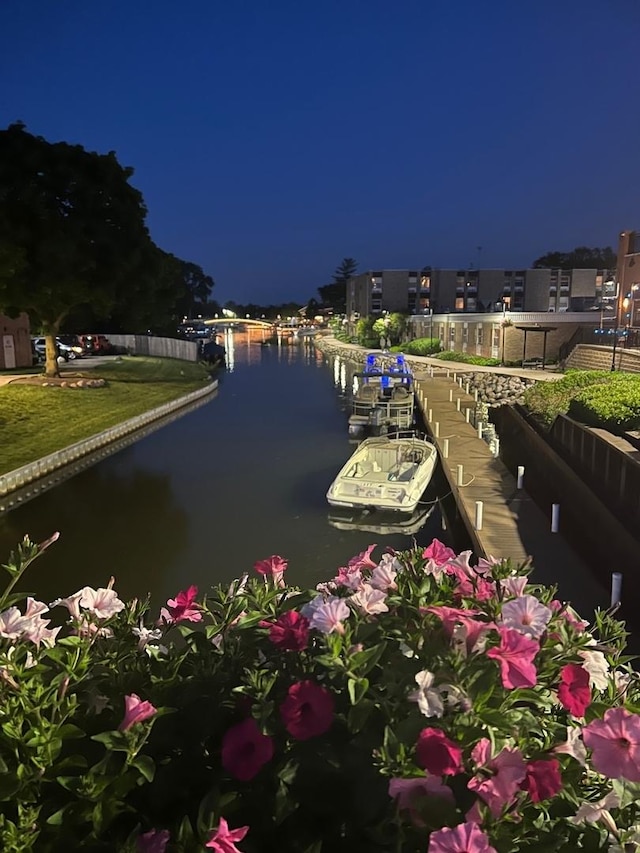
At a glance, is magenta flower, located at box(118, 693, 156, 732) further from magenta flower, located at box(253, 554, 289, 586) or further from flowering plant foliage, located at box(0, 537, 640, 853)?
magenta flower, located at box(253, 554, 289, 586)

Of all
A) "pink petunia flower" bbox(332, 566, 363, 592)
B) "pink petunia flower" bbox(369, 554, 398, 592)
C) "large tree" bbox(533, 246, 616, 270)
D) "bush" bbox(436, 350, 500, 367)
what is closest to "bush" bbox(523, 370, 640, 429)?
"pink petunia flower" bbox(332, 566, 363, 592)

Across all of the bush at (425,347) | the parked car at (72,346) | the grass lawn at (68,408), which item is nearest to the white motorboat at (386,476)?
the grass lawn at (68,408)

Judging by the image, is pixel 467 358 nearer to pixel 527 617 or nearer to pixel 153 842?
pixel 527 617

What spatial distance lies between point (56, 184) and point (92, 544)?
Answer: 85.9 feet

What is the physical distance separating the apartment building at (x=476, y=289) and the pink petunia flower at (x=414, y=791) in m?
106

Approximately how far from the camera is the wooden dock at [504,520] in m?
11.7

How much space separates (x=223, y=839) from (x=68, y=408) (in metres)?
34.0

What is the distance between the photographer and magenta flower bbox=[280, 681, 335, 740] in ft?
6.66

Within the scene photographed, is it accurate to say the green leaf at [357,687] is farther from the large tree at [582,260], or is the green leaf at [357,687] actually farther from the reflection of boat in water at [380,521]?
the large tree at [582,260]

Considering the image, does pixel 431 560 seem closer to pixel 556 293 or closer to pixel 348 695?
pixel 348 695

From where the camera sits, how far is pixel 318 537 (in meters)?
18.3

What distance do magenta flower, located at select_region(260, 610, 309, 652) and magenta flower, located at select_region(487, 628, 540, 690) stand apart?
683 mm

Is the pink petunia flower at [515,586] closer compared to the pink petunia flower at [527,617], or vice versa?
the pink petunia flower at [527,617]

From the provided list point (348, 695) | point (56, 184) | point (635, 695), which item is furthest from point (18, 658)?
point (56, 184)
